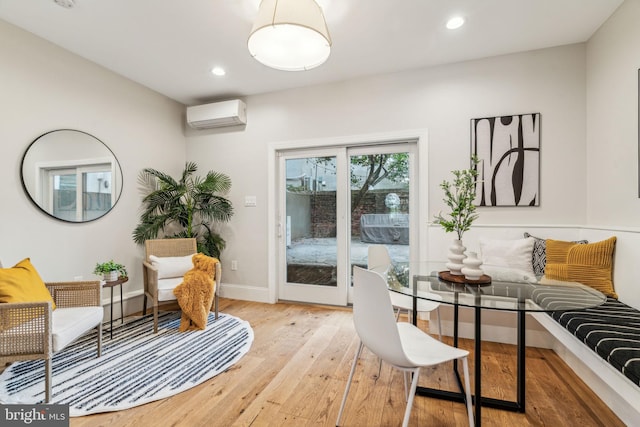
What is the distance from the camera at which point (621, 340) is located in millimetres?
1316

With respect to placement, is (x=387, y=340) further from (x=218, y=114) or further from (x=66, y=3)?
(x=218, y=114)

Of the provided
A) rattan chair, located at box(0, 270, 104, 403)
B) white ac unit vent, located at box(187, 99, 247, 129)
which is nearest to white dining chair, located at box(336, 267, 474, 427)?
rattan chair, located at box(0, 270, 104, 403)

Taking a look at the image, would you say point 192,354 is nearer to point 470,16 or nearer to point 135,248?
point 135,248

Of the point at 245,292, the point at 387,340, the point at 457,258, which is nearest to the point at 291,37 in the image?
the point at 457,258

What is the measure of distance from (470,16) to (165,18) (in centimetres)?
239

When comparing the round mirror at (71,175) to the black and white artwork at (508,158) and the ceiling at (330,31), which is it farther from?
the black and white artwork at (508,158)

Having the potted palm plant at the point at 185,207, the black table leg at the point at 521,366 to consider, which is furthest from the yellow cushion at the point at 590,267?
the potted palm plant at the point at 185,207

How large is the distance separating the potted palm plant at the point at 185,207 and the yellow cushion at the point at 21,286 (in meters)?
1.35

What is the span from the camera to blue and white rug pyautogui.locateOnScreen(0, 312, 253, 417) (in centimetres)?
172

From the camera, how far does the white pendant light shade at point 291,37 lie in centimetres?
166

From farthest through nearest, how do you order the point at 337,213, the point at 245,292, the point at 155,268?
the point at 245,292, the point at 337,213, the point at 155,268

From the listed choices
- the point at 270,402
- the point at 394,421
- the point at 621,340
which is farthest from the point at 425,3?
the point at 270,402

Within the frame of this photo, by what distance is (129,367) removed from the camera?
6.70 ft

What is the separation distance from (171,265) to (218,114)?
191cm
